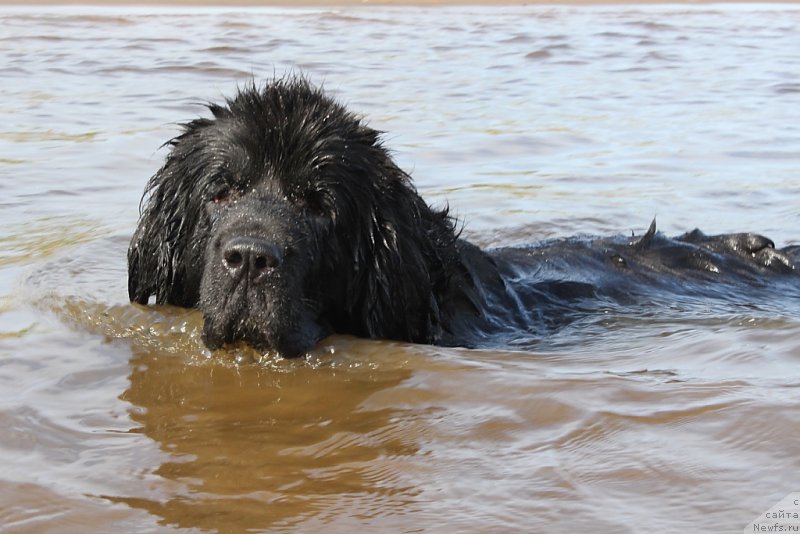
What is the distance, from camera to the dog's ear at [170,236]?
4578 mm

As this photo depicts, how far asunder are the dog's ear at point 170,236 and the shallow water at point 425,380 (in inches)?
4.3

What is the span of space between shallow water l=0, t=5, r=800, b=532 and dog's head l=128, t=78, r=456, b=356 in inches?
7.6

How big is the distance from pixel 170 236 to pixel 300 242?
29.8 inches

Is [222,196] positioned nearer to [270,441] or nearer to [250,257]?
[250,257]

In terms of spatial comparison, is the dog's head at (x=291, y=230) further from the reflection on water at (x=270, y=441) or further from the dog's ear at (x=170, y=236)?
the reflection on water at (x=270, y=441)

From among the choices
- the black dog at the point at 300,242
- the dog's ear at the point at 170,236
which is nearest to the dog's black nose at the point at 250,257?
the black dog at the point at 300,242

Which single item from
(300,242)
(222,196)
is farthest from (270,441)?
(222,196)

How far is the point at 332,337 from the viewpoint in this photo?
4578 mm

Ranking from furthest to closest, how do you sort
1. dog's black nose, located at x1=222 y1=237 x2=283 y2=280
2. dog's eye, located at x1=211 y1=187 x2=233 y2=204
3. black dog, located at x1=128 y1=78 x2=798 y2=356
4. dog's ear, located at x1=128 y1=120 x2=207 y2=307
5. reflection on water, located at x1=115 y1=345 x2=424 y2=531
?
dog's ear, located at x1=128 y1=120 x2=207 y2=307
dog's eye, located at x1=211 y1=187 x2=233 y2=204
black dog, located at x1=128 y1=78 x2=798 y2=356
dog's black nose, located at x1=222 y1=237 x2=283 y2=280
reflection on water, located at x1=115 y1=345 x2=424 y2=531

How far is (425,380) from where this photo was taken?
4168 millimetres

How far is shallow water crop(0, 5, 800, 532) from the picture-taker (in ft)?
10.3

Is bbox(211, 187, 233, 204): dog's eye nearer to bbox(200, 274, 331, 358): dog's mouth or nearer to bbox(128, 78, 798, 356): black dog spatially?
bbox(128, 78, 798, 356): black dog

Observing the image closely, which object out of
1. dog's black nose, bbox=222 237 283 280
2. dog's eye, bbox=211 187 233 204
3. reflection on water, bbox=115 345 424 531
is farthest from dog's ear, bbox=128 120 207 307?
dog's black nose, bbox=222 237 283 280

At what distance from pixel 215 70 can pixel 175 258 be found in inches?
356
